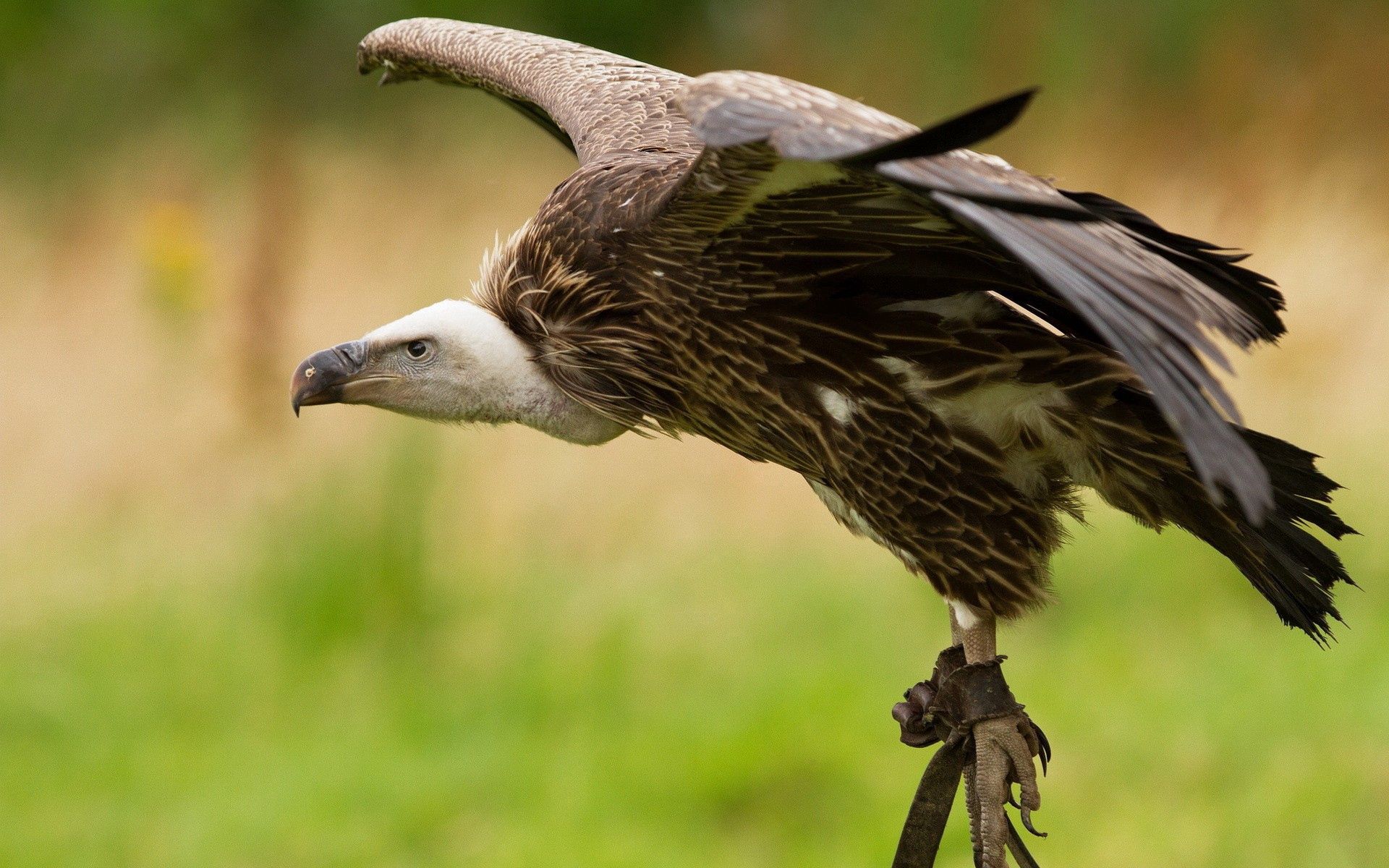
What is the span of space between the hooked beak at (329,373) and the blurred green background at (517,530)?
2.02 m

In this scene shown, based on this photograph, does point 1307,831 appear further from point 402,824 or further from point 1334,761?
point 402,824

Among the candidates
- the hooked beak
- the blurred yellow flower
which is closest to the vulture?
the hooked beak

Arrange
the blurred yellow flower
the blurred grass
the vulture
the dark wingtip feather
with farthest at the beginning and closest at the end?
the blurred yellow flower, the blurred grass, the vulture, the dark wingtip feather

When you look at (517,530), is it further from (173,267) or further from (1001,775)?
(1001,775)

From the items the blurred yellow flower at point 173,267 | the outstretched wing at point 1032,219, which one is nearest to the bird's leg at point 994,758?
the outstretched wing at point 1032,219

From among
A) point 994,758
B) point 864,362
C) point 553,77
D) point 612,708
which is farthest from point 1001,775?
point 612,708

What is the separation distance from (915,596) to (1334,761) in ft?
5.58

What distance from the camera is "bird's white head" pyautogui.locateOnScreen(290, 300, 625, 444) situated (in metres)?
2.73

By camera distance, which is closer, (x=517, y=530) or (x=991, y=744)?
(x=991, y=744)

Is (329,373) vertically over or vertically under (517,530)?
under

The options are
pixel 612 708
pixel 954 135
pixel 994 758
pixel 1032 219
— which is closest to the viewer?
pixel 954 135

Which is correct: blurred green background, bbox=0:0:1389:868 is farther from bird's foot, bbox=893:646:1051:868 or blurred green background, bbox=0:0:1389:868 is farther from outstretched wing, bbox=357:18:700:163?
bird's foot, bbox=893:646:1051:868

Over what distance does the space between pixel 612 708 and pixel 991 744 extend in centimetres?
343

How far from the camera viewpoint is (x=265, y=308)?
25.4 feet
